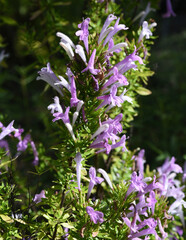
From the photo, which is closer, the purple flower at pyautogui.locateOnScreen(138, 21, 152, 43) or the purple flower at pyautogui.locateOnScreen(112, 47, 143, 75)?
the purple flower at pyautogui.locateOnScreen(112, 47, 143, 75)

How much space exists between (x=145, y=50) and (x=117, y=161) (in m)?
0.45

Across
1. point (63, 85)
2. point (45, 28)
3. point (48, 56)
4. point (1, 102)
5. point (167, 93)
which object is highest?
point (1, 102)

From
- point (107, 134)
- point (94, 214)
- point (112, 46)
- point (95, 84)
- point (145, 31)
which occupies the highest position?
point (145, 31)

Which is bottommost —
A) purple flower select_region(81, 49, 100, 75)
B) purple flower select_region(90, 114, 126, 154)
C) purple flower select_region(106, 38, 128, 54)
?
purple flower select_region(90, 114, 126, 154)

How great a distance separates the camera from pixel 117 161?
1.27 meters

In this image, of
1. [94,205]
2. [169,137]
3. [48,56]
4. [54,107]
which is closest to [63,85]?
[54,107]

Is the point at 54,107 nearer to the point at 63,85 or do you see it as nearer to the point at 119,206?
the point at 63,85

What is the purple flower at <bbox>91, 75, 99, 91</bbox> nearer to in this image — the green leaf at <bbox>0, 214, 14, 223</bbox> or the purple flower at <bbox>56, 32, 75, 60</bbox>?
the purple flower at <bbox>56, 32, 75, 60</bbox>

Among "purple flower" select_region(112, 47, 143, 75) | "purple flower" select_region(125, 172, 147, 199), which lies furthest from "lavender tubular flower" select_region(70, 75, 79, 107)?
"purple flower" select_region(125, 172, 147, 199)

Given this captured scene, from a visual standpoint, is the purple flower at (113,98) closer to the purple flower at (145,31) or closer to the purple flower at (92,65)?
the purple flower at (92,65)

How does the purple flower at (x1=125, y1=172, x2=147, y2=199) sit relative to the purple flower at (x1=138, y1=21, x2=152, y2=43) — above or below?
below

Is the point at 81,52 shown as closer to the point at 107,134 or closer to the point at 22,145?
the point at 107,134

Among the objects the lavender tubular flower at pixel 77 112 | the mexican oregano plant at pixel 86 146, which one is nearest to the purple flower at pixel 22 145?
the mexican oregano plant at pixel 86 146

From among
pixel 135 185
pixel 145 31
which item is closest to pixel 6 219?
pixel 135 185
